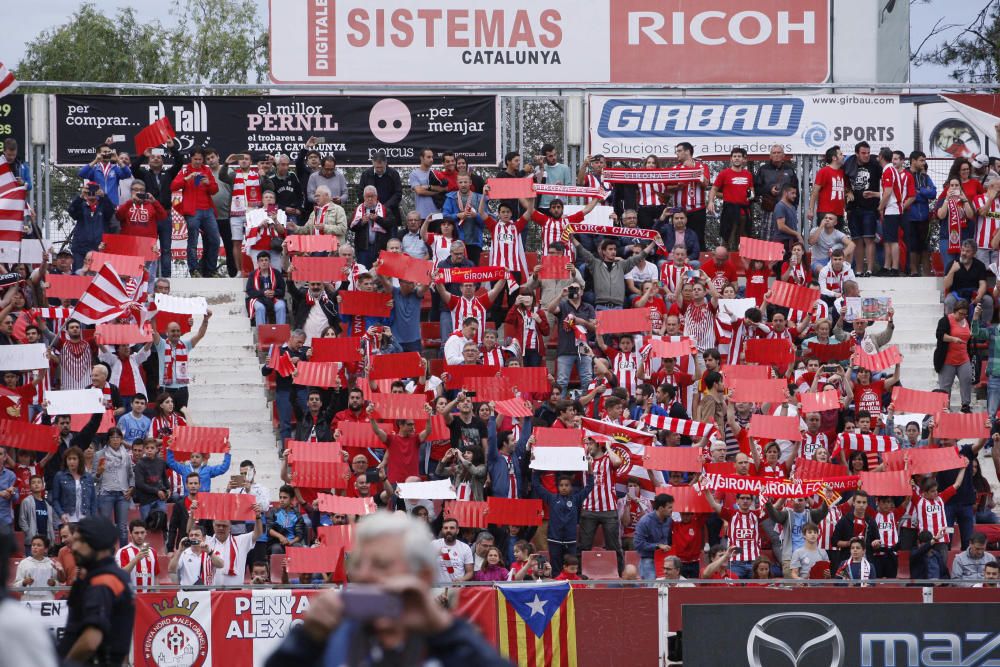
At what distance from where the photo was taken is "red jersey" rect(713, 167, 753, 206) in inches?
884

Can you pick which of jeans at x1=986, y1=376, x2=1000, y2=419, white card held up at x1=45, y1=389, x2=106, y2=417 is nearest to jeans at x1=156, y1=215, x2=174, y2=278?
white card held up at x1=45, y1=389, x2=106, y2=417

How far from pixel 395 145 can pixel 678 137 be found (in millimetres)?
4128

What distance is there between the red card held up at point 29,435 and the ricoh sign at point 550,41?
10.2 metres

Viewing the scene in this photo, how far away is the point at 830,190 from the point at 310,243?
699cm

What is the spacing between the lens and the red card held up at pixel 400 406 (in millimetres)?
17047

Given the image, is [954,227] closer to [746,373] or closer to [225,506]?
[746,373]

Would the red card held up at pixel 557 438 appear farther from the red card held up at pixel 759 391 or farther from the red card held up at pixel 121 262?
the red card held up at pixel 121 262

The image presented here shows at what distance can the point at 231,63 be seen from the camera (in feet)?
158

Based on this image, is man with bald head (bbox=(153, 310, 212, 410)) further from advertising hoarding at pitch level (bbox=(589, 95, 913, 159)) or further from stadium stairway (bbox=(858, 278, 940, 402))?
stadium stairway (bbox=(858, 278, 940, 402))

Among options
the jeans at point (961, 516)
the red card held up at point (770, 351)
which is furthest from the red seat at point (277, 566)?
the jeans at point (961, 516)

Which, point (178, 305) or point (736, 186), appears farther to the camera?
point (736, 186)

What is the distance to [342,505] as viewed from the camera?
15633mm

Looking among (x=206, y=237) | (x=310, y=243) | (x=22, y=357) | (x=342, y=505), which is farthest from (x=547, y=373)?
(x=206, y=237)

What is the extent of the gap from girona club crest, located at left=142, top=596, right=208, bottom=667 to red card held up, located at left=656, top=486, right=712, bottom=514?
4669 millimetres
